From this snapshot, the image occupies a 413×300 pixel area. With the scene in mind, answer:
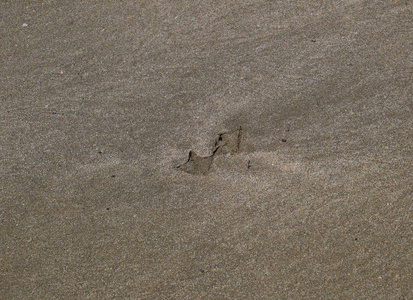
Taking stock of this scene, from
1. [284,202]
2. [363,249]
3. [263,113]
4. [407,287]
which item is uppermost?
[263,113]

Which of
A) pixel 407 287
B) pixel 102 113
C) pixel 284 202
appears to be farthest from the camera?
pixel 102 113

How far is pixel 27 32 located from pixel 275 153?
259cm

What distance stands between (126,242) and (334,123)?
201 cm

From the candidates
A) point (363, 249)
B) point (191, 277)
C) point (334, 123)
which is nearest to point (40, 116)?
point (191, 277)

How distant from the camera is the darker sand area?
10.9 ft

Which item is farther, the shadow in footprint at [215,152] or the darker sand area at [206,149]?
the shadow in footprint at [215,152]

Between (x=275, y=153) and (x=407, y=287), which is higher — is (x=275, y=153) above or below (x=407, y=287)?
above

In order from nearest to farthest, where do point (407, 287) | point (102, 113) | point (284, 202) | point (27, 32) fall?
point (407, 287) → point (284, 202) → point (102, 113) → point (27, 32)

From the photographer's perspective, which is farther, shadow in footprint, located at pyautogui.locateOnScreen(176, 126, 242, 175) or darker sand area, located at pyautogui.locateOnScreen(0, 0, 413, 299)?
shadow in footprint, located at pyautogui.locateOnScreen(176, 126, 242, 175)

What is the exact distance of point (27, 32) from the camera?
3941 millimetres

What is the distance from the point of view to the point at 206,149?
3.56 m

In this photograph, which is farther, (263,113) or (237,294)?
(263,113)

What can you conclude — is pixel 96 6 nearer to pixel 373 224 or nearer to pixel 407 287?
pixel 373 224

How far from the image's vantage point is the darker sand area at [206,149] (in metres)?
3.31
